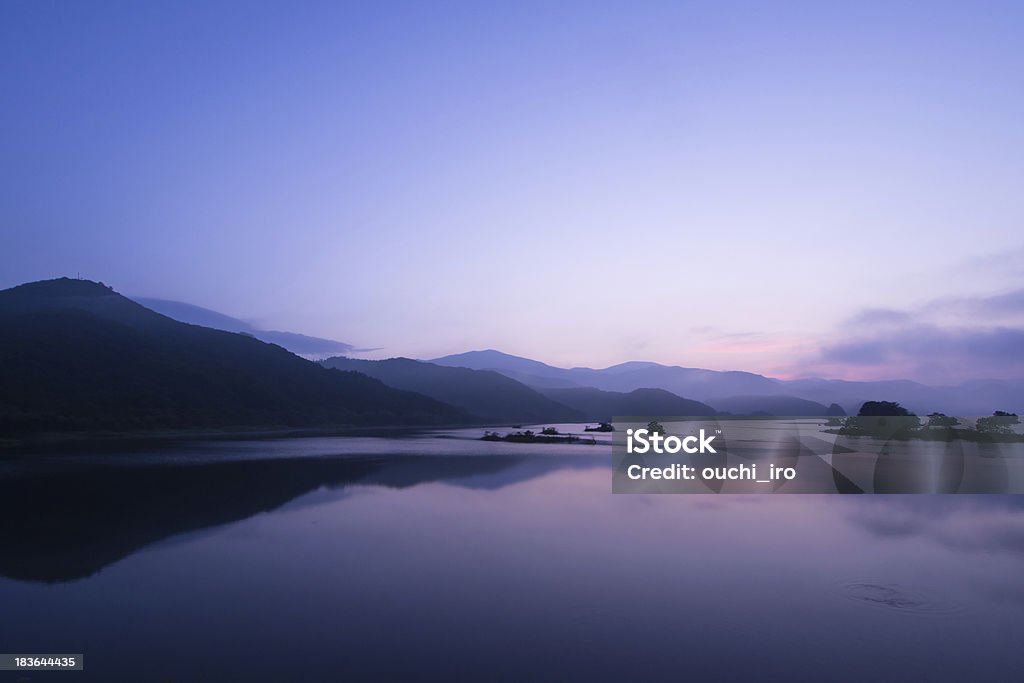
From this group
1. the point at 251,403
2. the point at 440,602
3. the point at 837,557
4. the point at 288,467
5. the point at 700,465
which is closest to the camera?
the point at 440,602

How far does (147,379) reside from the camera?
108 meters

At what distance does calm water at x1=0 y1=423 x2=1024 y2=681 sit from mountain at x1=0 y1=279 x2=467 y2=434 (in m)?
59.9

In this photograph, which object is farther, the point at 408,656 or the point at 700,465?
the point at 700,465

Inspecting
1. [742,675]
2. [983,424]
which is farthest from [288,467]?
[983,424]

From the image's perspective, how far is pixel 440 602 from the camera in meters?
15.2

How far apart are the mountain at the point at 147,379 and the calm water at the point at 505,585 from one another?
2357 inches

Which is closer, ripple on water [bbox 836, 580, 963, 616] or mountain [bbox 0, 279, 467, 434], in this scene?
ripple on water [bbox 836, 580, 963, 616]

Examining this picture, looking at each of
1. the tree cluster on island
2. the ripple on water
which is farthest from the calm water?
the tree cluster on island

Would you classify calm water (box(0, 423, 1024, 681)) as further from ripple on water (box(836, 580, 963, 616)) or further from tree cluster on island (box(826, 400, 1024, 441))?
tree cluster on island (box(826, 400, 1024, 441))

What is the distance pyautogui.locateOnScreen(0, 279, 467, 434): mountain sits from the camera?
3292 inches

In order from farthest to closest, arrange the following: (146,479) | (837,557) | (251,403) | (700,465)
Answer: (251,403), (700,465), (146,479), (837,557)

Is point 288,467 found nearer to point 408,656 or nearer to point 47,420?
point 408,656

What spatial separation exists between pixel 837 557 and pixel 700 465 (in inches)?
1211

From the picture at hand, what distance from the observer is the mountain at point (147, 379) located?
83625 millimetres
